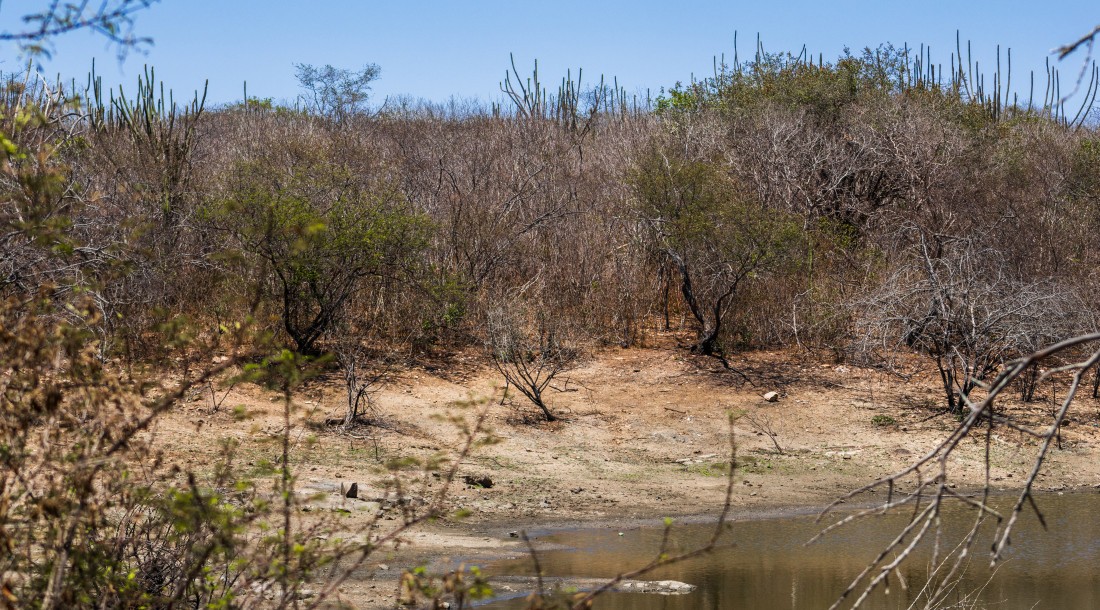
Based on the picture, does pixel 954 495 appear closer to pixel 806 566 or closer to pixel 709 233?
pixel 806 566

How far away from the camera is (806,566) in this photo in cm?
1005

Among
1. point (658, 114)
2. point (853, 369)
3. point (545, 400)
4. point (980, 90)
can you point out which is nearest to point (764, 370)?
point (853, 369)

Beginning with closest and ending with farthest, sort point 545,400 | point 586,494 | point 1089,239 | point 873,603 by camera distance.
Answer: point 873,603 < point 586,494 < point 545,400 < point 1089,239

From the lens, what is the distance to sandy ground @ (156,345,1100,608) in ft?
38.8

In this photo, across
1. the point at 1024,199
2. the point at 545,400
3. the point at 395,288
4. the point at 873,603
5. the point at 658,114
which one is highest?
the point at 658,114

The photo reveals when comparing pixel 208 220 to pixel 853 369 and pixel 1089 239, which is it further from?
pixel 1089 239

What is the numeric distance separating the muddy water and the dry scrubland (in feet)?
2.65

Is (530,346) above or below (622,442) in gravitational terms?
above

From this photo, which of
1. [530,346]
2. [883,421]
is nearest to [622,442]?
[530,346]

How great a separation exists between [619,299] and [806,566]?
359 inches

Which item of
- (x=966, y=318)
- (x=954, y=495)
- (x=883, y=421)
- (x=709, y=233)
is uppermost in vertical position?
(x=709, y=233)

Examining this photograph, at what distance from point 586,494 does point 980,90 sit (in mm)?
24823

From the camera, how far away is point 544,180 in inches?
885

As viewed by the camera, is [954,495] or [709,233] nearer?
[954,495]
